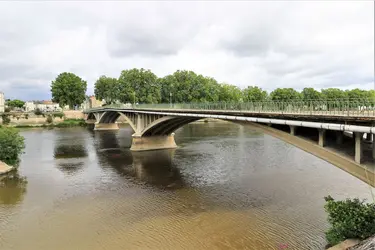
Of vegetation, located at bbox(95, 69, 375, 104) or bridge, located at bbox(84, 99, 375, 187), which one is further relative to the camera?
vegetation, located at bbox(95, 69, 375, 104)

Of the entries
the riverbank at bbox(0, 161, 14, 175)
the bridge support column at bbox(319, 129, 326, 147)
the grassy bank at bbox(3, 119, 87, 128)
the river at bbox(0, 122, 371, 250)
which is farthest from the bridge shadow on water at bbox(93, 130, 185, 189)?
the grassy bank at bbox(3, 119, 87, 128)

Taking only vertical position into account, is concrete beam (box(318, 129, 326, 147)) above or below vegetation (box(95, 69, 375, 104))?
below

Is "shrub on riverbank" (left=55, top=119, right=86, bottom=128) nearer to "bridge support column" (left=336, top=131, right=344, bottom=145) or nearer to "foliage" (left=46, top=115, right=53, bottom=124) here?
"foliage" (left=46, top=115, right=53, bottom=124)

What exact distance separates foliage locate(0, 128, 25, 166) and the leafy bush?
3227 centimetres

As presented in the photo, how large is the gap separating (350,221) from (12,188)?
24.8m

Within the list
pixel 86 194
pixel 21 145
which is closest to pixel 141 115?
pixel 21 145

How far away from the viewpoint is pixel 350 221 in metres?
12.5

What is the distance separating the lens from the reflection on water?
22.0 m

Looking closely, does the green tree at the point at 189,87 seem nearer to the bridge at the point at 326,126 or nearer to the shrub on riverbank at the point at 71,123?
the shrub on riverbank at the point at 71,123

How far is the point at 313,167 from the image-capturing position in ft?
96.7

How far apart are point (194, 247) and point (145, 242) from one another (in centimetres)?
254

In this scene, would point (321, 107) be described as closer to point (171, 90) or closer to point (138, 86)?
point (171, 90)

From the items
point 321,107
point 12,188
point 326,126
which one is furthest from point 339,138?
point 12,188

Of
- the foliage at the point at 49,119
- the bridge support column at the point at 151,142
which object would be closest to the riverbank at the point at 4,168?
the bridge support column at the point at 151,142
